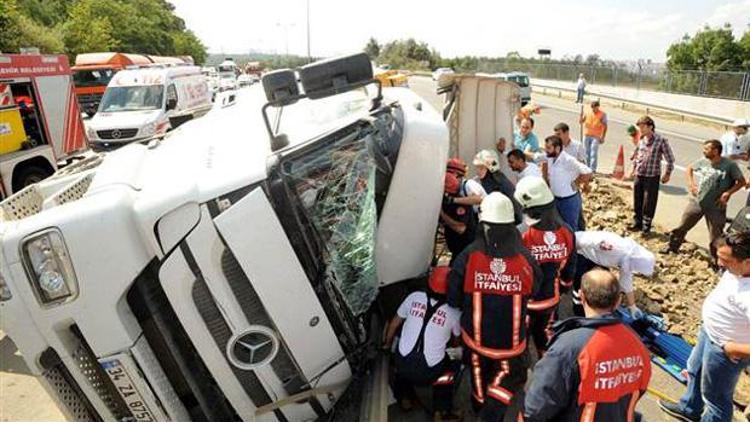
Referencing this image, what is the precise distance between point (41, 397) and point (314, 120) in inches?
114

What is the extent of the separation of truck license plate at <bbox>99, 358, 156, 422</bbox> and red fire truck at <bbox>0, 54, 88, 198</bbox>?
22.9ft

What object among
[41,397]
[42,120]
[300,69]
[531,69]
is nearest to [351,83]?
[300,69]

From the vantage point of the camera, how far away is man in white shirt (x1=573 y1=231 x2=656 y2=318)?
372 centimetres

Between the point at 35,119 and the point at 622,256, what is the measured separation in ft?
32.4

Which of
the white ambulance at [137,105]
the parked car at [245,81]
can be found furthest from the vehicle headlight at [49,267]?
the parked car at [245,81]

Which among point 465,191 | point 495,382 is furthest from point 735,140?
point 495,382

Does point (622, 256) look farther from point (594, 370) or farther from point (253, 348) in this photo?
point (253, 348)

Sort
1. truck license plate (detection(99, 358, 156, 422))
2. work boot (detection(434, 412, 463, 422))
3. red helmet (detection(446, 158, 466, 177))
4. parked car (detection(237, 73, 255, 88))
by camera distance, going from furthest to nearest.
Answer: parked car (detection(237, 73, 255, 88))
red helmet (detection(446, 158, 466, 177))
work boot (detection(434, 412, 463, 422))
truck license plate (detection(99, 358, 156, 422))

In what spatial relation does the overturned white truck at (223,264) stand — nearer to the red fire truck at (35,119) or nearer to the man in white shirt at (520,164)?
the man in white shirt at (520,164)

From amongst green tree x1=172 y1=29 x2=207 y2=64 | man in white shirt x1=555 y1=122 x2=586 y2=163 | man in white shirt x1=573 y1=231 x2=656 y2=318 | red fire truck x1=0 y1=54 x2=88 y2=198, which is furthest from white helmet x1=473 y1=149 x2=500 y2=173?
green tree x1=172 y1=29 x2=207 y2=64

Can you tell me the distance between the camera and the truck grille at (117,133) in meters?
12.3

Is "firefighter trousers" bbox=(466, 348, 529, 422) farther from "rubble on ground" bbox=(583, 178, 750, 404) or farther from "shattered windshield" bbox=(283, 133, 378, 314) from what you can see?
"rubble on ground" bbox=(583, 178, 750, 404)

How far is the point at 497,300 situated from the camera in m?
2.73

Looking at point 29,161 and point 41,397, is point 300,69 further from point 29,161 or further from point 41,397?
point 29,161
